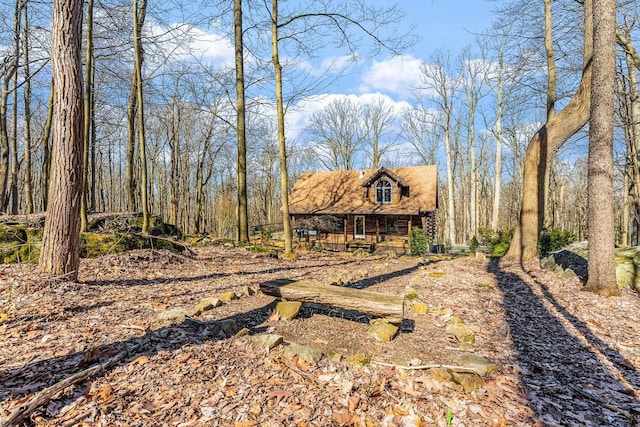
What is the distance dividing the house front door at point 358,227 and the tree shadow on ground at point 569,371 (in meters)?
15.2

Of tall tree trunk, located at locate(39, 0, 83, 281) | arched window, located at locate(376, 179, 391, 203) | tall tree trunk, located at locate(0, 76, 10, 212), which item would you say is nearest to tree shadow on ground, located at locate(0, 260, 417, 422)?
tall tree trunk, located at locate(39, 0, 83, 281)

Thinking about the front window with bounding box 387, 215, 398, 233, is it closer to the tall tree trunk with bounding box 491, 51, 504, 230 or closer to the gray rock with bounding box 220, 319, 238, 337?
the tall tree trunk with bounding box 491, 51, 504, 230

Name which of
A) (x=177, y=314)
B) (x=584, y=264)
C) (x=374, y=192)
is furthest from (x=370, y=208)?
(x=177, y=314)

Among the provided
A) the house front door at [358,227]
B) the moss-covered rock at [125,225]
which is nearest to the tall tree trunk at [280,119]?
the moss-covered rock at [125,225]

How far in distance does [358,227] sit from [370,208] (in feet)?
5.90

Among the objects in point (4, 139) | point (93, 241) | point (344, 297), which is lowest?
point (344, 297)

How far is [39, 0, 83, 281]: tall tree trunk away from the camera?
203 inches

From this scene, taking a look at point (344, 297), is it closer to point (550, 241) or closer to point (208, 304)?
point (208, 304)

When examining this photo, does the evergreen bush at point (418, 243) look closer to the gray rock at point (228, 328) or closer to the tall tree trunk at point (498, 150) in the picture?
the tall tree trunk at point (498, 150)

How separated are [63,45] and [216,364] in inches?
225

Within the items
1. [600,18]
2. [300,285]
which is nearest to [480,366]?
[300,285]

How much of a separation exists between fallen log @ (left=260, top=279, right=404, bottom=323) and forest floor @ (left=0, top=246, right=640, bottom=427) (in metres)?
0.29

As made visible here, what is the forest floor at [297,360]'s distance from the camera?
2.51 metres

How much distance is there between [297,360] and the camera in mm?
3205
